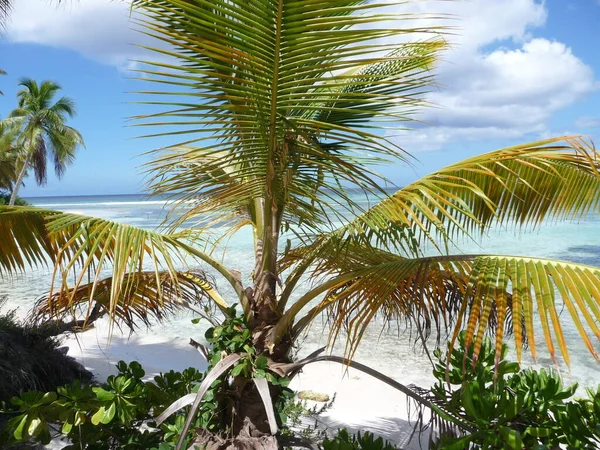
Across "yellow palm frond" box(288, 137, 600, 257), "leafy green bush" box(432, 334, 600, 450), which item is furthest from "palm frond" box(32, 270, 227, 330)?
"leafy green bush" box(432, 334, 600, 450)

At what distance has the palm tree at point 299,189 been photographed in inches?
71.4

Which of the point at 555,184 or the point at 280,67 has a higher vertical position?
the point at 280,67

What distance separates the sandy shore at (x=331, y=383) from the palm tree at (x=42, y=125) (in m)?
23.1

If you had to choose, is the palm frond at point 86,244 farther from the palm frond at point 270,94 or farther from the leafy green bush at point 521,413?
the leafy green bush at point 521,413

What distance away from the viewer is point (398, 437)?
4.80 metres

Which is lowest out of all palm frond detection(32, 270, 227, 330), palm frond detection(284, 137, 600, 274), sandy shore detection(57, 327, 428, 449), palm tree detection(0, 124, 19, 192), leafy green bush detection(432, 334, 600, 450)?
sandy shore detection(57, 327, 428, 449)

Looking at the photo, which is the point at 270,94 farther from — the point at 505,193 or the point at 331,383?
the point at 331,383

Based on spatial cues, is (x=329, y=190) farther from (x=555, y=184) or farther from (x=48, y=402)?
(x=48, y=402)

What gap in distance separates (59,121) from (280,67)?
101ft

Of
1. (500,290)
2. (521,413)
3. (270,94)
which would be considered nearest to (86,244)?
(270,94)

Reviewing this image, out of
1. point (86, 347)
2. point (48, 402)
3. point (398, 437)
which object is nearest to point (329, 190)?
point (48, 402)

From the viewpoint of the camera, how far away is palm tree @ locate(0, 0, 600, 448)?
1.81 m

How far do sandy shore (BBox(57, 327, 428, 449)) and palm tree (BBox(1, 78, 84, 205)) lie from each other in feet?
75.9

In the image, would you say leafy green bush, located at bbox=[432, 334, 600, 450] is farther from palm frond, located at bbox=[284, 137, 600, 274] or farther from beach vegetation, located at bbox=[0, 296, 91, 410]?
beach vegetation, located at bbox=[0, 296, 91, 410]
